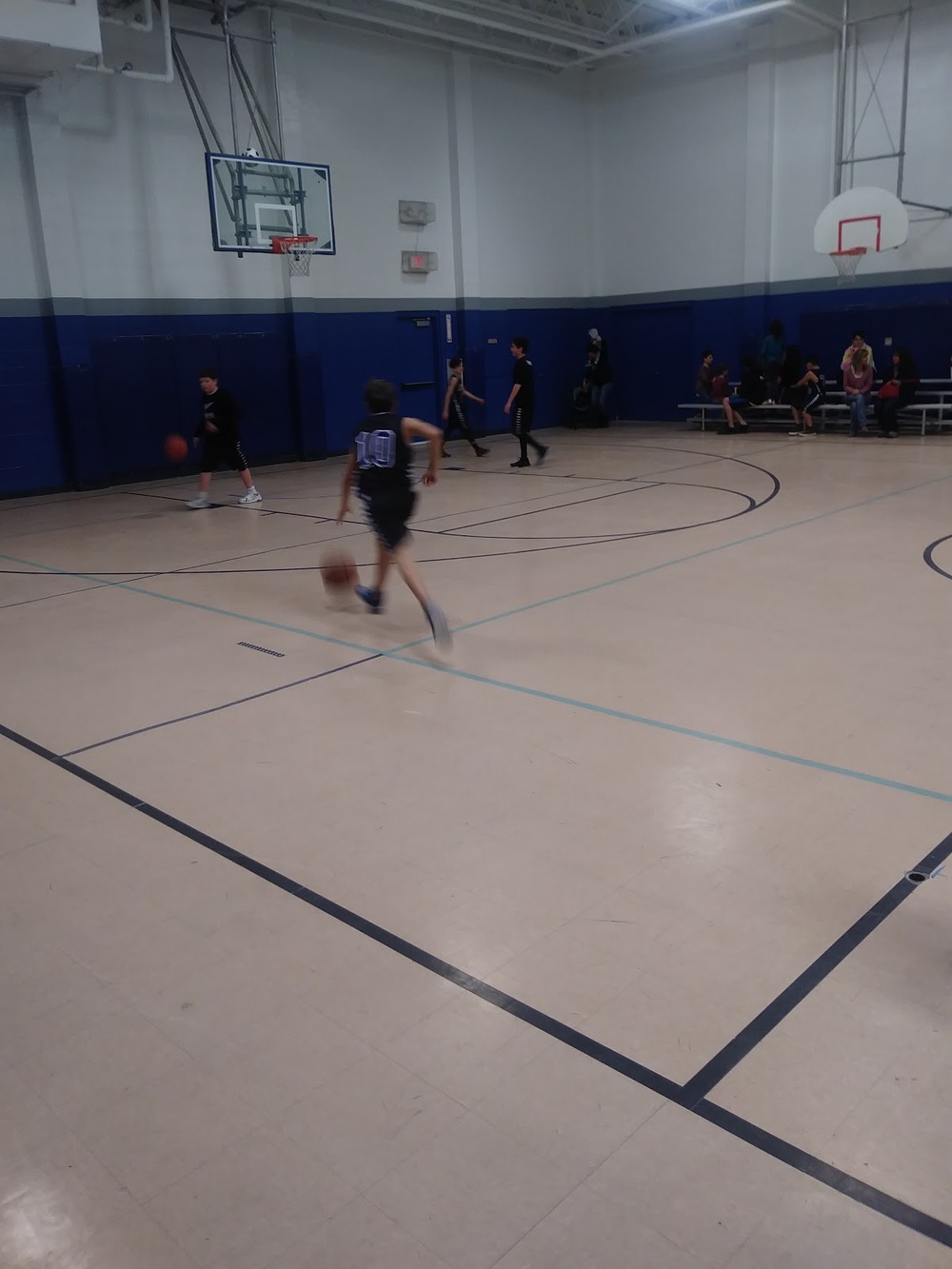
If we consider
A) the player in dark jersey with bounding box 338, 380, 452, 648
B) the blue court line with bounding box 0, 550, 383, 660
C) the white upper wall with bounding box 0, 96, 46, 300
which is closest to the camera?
the player in dark jersey with bounding box 338, 380, 452, 648

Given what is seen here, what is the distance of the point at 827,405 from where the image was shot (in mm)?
16312

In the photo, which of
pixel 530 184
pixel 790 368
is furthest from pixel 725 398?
pixel 530 184

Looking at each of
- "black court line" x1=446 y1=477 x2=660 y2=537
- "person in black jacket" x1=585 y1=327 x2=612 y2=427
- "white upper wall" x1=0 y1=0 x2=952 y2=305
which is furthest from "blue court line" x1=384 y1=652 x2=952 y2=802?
"person in black jacket" x1=585 y1=327 x2=612 y2=427

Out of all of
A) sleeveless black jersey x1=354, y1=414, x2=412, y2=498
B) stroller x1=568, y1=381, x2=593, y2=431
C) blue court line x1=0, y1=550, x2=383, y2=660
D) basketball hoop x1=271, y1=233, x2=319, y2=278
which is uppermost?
basketball hoop x1=271, y1=233, x2=319, y2=278

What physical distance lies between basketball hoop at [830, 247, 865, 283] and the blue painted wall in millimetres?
396

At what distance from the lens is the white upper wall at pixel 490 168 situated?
13250mm

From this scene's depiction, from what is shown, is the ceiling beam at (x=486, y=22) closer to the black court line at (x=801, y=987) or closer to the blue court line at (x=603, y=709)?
the blue court line at (x=603, y=709)

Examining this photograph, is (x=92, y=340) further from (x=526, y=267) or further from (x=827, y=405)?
(x=827, y=405)

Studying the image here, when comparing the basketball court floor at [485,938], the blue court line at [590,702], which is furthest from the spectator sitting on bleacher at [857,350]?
the basketball court floor at [485,938]

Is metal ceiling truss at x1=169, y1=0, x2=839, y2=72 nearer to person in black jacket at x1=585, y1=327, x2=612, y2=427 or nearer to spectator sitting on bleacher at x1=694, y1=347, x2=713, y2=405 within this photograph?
person in black jacket at x1=585, y1=327, x2=612, y2=427

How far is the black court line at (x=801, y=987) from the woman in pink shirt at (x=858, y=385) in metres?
13.1

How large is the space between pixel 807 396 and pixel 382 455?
1226 centimetres

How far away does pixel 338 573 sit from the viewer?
279 inches

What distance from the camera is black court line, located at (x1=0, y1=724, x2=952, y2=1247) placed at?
82.4 inches
